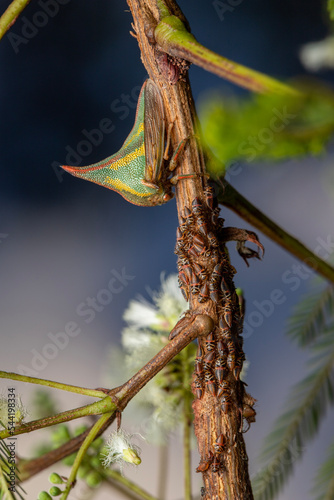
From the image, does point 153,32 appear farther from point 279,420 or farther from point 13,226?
point 13,226

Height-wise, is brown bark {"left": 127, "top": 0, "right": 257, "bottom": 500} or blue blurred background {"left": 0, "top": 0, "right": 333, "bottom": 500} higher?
blue blurred background {"left": 0, "top": 0, "right": 333, "bottom": 500}

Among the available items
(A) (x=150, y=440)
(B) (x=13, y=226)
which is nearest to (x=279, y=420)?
(A) (x=150, y=440)

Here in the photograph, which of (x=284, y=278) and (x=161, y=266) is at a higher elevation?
(x=161, y=266)
